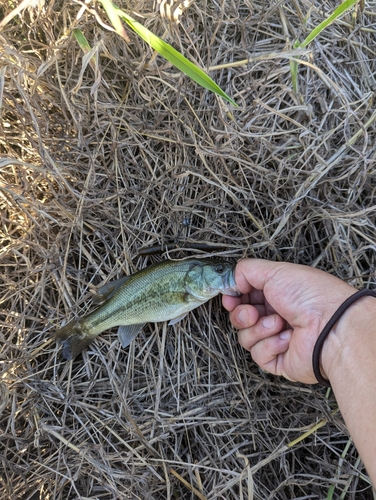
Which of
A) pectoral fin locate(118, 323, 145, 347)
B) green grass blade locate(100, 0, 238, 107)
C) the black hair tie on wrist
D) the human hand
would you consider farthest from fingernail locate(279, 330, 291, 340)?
green grass blade locate(100, 0, 238, 107)

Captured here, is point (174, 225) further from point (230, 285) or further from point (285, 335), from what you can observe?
point (285, 335)

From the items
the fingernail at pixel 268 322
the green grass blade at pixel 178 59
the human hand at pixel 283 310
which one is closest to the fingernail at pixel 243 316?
the human hand at pixel 283 310

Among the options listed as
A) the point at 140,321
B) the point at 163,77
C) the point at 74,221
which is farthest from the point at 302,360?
the point at 163,77

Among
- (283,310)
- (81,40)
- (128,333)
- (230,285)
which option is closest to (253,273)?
(230,285)

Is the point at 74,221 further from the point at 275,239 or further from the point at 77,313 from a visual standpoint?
the point at 275,239

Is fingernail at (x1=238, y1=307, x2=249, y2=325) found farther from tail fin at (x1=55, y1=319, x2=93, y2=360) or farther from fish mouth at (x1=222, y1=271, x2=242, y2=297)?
tail fin at (x1=55, y1=319, x2=93, y2=360)

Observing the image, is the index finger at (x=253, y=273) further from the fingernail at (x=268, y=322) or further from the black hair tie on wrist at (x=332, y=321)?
the black hair tie on wrist at (x=332, y=321)

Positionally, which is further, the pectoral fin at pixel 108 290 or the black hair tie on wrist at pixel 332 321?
the pectoral fin at pixel 108 290
